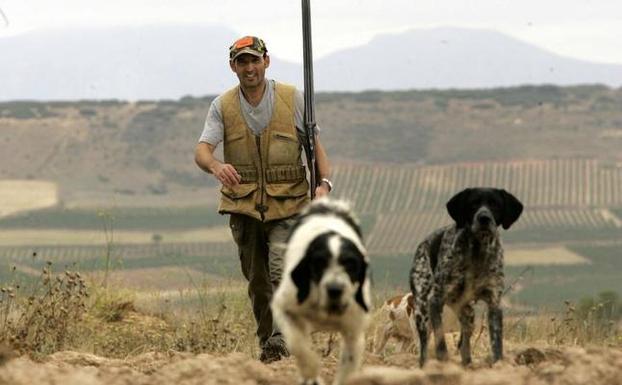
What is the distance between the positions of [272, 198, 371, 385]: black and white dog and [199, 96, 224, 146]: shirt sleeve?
6.76 ft

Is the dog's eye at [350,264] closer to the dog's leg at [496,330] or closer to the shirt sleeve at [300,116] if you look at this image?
the dog's leg at [496,330]

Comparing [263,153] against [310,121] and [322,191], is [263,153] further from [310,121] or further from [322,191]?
[322,191]

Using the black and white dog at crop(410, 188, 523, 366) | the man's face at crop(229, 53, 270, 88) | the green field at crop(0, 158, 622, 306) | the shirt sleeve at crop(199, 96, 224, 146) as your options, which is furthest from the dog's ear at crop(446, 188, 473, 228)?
the green field at crop(0, 158, 622, 306)

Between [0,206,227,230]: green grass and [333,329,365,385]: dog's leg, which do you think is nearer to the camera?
[333,329,365,385]: dog's leg

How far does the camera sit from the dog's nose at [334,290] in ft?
25.1

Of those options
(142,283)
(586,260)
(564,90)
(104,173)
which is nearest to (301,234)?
(142,283)

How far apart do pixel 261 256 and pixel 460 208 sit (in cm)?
198

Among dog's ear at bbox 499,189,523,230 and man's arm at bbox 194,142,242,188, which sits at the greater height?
man's arm at bbox 194,142,242,188

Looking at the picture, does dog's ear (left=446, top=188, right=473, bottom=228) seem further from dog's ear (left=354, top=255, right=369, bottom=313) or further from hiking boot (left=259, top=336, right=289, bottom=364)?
hiking boot (left=259, top=336, right=289, bottom=364)

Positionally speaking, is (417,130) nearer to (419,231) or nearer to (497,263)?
(419,231)

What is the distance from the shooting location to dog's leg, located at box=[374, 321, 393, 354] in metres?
12.4

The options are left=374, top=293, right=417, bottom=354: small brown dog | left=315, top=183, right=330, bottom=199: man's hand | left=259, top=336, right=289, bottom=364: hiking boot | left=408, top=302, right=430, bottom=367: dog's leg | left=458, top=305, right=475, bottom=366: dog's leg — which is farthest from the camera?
left=374, top=293, right=417, bottom=354: small brown dog

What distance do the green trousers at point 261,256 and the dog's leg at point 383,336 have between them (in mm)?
1913

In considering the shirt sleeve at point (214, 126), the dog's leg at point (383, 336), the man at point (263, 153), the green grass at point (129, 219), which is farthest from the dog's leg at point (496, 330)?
the green grass at point (129, 219)
